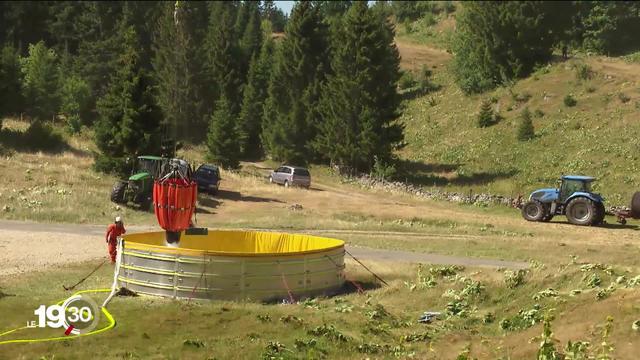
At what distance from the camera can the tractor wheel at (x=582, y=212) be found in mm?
38406

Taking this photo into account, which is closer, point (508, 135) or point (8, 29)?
point (508, 135)

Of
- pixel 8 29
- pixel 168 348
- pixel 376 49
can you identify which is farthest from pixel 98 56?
pixel 168 348

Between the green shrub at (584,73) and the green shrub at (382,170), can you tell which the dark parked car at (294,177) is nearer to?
the green shrub at (382,170)

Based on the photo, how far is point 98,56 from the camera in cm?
8406

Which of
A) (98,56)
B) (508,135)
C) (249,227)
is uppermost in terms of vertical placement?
(98,56)

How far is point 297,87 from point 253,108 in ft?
30.9

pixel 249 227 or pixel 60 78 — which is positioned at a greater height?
pixel 60 78

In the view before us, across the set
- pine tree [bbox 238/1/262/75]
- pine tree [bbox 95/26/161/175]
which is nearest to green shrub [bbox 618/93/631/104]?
pine tree [bbox 238/1/262/75]

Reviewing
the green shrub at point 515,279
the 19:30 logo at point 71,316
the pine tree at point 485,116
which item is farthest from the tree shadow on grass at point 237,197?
the pine tree at point 485,116

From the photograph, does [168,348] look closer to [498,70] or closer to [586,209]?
[586,209]

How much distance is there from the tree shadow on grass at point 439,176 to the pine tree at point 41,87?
36.4 m

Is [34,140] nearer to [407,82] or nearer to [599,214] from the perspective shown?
[599,214]

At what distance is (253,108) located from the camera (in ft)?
270

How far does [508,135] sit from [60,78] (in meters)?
46.5
